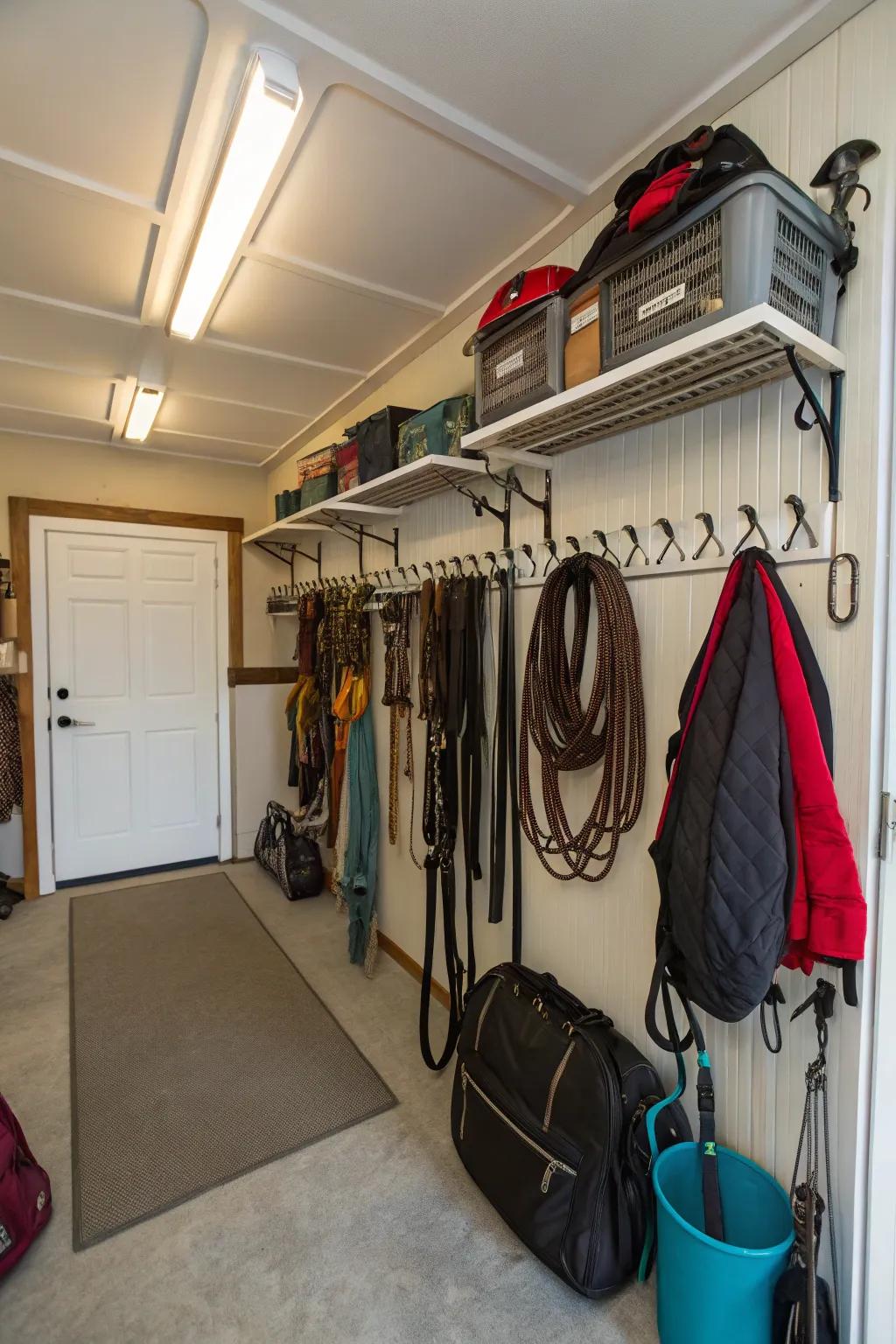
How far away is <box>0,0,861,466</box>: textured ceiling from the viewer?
1.28 metres

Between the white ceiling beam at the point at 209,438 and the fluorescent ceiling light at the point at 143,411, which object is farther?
the white ceiling beam at the point at 209,438

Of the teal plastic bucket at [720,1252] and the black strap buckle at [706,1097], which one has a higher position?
the black strap buckle at [706,1097]

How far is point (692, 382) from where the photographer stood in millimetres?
1400

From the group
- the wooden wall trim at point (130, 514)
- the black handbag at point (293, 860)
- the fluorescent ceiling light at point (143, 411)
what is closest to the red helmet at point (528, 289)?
the fluorescent ceiling light at point (143, 411)

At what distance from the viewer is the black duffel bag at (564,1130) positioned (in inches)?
58.1

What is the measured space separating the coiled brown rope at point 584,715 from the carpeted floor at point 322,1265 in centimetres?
92

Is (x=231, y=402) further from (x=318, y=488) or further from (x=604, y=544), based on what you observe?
(x=604, y=544)

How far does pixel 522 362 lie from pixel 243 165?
801 mm

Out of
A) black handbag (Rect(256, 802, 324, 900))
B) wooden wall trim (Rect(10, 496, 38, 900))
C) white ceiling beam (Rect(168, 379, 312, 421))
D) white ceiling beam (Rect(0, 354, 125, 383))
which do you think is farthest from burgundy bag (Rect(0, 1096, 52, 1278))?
white ceiling beam (Rect(168, 379, 312, 421))

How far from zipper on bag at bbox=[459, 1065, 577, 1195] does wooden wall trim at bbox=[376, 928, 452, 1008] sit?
746 millimetres

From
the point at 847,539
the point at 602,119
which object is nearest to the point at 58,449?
the point at 602,119

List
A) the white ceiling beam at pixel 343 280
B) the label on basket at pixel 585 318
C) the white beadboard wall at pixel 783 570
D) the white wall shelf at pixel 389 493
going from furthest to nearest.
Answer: the white wall shelf at pixel 389 493 → the white ceiling beam at pixel 343 280 → the label on basket at pixel 585 318 → the white beadboard wall at pixel 783 570

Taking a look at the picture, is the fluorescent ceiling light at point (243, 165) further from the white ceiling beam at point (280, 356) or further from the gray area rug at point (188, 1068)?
the gray area rug at point (188, 1068)

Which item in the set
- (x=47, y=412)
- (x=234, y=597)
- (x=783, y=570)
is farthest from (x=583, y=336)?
(x=234, y=597)
